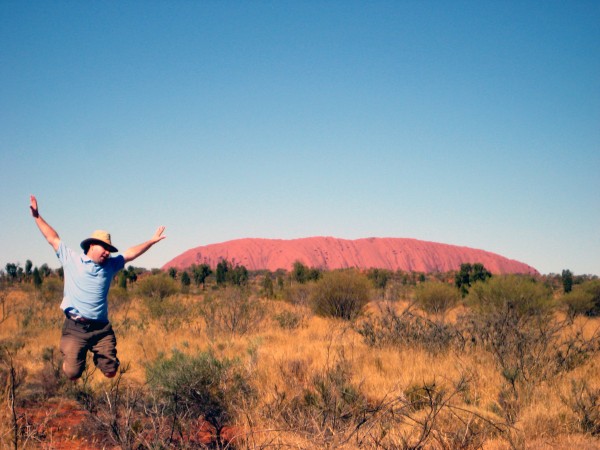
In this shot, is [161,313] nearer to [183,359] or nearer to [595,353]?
[183,359]

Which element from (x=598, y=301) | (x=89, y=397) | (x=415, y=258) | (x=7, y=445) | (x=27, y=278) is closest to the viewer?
(x=7, y=445)

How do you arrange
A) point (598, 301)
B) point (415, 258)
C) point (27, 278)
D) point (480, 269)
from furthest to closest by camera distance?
point (415, 258)
point (27, 278)
point (480, 269)
point (598, 301)

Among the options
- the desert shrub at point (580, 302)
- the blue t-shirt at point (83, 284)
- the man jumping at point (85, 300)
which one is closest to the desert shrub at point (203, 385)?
the man jumping at point (85, 300)

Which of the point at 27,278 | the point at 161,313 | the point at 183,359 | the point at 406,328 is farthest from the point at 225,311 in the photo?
the point at 27,278

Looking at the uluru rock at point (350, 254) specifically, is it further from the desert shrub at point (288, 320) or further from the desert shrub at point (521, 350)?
the desert shrub at point (521, 350)

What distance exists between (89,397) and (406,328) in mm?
5533

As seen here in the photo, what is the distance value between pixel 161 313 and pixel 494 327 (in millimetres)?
9827

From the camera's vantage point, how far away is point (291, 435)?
4.21 metres

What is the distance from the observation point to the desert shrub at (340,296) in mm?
15750

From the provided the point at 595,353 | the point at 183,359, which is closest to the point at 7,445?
the point at 183,359

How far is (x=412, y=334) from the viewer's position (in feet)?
27.8

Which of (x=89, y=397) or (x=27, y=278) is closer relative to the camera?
(x=89, y=397)

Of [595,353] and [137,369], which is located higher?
[595,353]

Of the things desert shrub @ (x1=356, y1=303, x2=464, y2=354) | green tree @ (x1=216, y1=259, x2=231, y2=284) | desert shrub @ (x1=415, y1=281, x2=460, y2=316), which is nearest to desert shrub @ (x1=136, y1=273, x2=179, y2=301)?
desert shrub @ (x1=415, y1=281, x2=460, y2=316)
